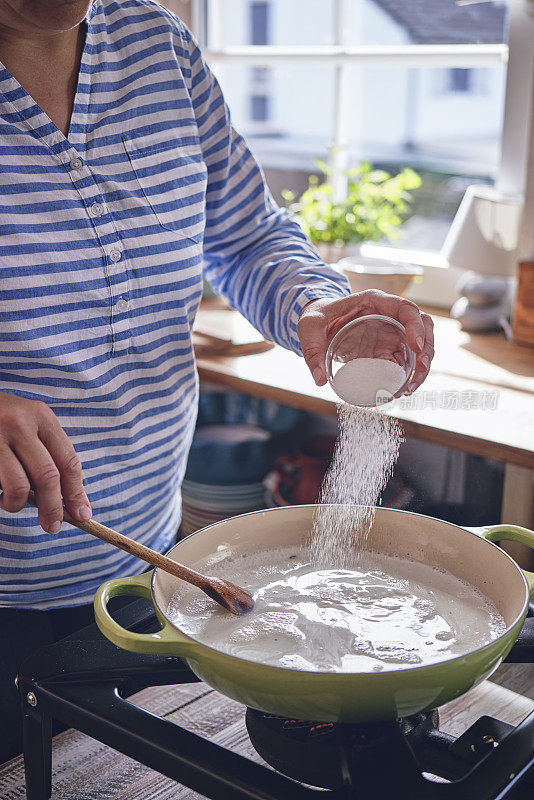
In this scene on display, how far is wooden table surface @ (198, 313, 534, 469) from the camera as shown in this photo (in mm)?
1580

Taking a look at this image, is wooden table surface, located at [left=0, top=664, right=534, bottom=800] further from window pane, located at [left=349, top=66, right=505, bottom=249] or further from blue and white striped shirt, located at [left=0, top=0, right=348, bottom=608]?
window pane, located at [left=349, top=66, right=505, bottom=249]

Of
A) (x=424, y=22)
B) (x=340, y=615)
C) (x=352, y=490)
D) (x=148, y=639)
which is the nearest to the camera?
(x=148, y=639)

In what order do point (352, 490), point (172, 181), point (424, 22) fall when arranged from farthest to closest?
point (424, 22) → point (172, 181) → point (352, 490)

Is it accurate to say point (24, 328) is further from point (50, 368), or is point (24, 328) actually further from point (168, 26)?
point (168, 26)

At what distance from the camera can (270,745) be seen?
2.33ft

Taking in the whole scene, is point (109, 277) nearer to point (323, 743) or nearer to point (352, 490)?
point (352, 490)

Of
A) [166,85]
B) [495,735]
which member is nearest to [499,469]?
[166,85]

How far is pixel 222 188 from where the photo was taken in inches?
49.0

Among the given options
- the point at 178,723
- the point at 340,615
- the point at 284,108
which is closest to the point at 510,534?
the point at 340,615

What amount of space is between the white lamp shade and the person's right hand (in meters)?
1.59

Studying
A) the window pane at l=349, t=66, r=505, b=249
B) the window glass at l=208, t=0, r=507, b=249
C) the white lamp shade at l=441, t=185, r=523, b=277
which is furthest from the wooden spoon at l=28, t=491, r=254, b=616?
the window pane at l=349, t=66, r=505, b=249

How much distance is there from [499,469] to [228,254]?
3.57 feet

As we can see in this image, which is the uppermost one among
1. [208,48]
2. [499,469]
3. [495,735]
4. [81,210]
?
[208,48]

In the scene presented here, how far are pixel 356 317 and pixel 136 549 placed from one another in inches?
15.5
